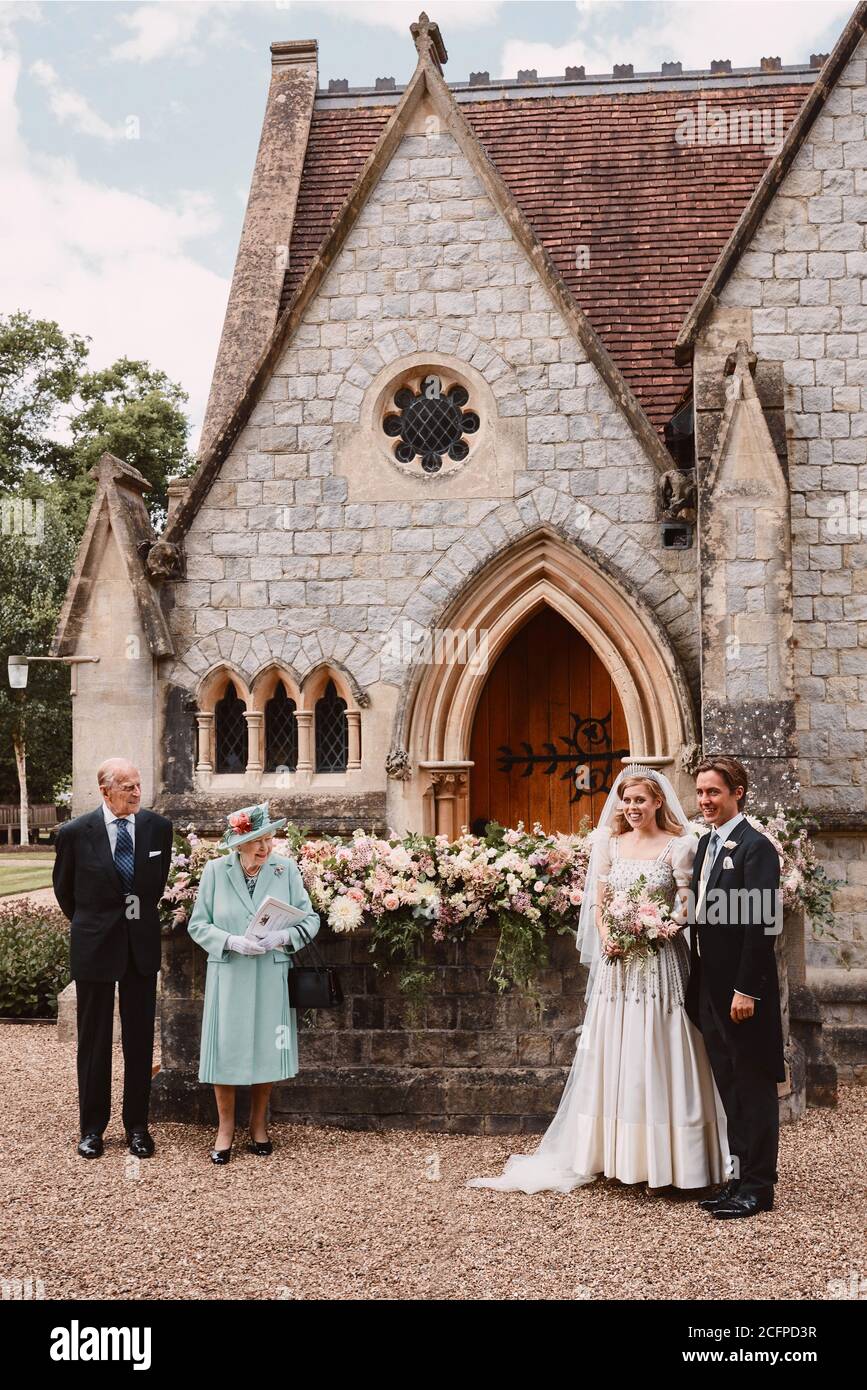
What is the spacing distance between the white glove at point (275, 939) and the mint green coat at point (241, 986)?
4 cm

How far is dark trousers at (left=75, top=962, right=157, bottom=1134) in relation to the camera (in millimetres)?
6227

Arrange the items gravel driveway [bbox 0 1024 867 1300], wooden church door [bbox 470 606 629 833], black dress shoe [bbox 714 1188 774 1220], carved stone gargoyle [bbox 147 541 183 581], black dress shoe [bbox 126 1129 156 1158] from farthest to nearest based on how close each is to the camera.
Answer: wooden church door [bbox 470 606 629 833], carved stone gargoyle [bbox 147 541 183 581], black dress shoe [bbox 126 1129 156 1158], black dress shoe [bbox 714 1188 774 1220], gravel driveway [bbox 0 1024 867 1300]

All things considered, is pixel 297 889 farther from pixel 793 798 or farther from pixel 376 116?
pixel 376 116

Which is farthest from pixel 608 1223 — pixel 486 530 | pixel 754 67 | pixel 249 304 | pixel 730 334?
pixel 754 67

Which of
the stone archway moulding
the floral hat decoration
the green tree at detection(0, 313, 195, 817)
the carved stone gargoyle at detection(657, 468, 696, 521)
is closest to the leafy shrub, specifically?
the stone archway moulding

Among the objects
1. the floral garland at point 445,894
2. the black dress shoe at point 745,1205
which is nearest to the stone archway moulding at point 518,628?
the floral garland at point 445,894

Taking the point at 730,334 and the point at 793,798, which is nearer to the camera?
the point at 793,798

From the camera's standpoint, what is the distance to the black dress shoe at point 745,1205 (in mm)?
5145

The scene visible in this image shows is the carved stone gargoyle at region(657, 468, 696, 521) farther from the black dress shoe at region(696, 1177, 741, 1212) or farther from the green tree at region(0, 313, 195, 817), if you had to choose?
the green tree at region(0, 313, 195, 817)

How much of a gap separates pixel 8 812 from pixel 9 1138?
3209 centimetres

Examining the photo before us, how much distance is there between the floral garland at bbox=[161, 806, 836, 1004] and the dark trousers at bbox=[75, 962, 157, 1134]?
56 centimetres

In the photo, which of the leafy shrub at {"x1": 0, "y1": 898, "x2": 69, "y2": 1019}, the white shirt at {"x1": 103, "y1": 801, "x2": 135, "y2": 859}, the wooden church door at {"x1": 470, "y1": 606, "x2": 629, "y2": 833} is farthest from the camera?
the leafy shrub at {"x1": 0, "y1": 898, "x2": 69, "y2": 1019}

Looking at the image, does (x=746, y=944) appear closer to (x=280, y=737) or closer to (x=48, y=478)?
(x=280, y=737)
